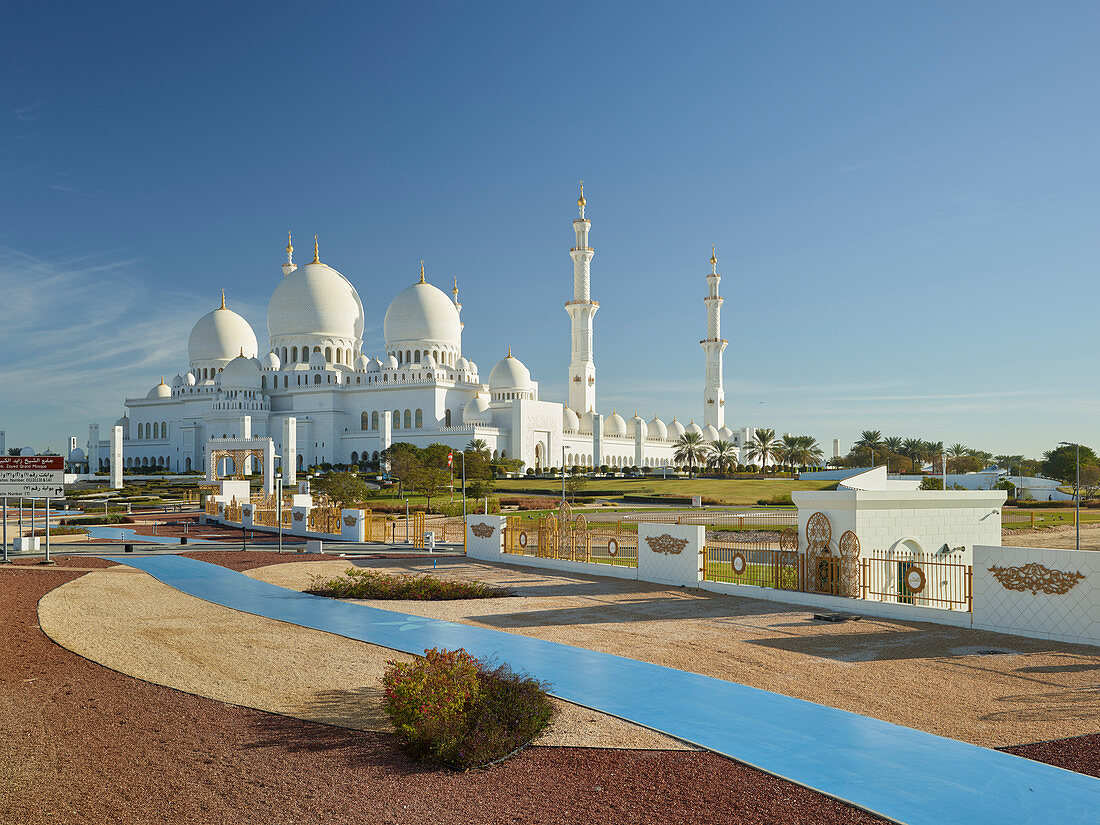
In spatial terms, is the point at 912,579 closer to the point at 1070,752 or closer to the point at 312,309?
the point at 1070,752

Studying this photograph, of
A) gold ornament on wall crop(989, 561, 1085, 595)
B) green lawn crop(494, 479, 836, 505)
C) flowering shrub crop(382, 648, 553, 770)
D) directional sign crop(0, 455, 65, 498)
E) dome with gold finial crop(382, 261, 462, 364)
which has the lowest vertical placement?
green lawn crop(494, 479, 836, 505)

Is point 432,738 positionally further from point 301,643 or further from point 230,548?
point 230,548

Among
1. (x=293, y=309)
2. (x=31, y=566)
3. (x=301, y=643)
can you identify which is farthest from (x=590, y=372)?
(x=301, y=643)

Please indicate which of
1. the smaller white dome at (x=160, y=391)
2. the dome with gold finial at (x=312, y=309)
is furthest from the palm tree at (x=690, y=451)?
the smaller white dome at (x=160, y=391)

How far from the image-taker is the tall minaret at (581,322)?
270 feet

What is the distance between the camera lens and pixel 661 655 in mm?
11789

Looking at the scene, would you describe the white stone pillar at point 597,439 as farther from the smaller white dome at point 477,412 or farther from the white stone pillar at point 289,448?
the white stone pillar at point 289,448

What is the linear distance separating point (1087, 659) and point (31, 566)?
23499 mm

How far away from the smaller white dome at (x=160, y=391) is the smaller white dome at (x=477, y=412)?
36.8m

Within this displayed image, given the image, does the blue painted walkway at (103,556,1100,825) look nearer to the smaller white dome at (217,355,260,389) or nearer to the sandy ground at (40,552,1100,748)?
the sandy ground at (40,552,1100,748)

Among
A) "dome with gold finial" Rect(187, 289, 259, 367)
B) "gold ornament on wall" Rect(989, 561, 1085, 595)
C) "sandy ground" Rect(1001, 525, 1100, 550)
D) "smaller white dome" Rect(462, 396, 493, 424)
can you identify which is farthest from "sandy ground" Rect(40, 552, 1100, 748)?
"dome with gold finial" Rect(187, 289, 259, 367)

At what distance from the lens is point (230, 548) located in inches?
1139

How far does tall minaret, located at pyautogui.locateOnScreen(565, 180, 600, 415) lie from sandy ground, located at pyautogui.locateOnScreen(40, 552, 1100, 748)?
6622 centimetres

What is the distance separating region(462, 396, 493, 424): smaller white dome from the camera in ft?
249
